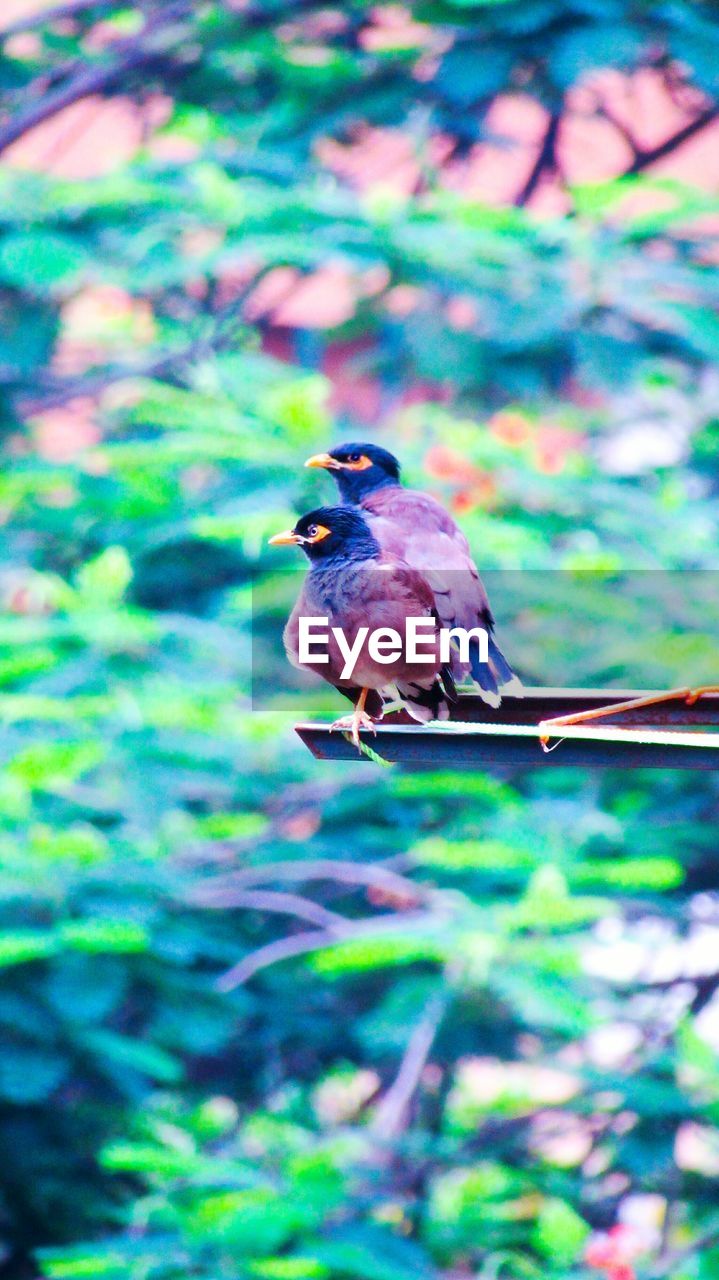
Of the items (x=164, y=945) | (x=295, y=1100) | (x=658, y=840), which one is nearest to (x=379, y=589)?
(x=164, y=945)

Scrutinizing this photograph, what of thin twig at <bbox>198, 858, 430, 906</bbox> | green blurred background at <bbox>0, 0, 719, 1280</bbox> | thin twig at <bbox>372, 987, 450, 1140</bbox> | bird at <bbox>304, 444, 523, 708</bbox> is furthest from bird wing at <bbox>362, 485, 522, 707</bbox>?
thin twig at <bbox>372, 987, 450, 1140</bbox>

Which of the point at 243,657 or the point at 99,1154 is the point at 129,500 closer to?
the point at 243,657

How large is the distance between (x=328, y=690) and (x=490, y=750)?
3355 millimetres

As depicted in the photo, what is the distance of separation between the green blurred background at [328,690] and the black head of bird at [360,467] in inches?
87.1

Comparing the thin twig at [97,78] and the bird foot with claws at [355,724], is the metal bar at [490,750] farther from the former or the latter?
the thin twig at [97,78]

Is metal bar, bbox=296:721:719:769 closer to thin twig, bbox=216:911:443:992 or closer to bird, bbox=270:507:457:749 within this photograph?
bird, bbox=270:507:457:749

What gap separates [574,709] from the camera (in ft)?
3.00

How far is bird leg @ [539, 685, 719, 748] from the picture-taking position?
84 cm

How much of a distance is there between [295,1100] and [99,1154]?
884 millimetres

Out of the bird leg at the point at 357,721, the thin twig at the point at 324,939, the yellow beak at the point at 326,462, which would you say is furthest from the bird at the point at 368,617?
the thin twig at the point at 324,939

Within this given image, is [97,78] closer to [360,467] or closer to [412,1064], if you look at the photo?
[412,1064]

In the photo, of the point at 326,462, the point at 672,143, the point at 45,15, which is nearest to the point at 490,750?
the point at 326,462

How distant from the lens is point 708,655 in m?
3.86

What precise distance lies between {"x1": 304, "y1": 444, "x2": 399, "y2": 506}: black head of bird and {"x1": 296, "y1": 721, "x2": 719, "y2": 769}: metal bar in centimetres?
38
